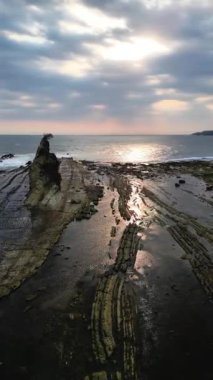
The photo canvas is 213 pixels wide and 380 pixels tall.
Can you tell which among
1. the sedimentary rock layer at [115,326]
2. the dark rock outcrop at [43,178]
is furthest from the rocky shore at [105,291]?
the dark rock outcrop at [43,178]

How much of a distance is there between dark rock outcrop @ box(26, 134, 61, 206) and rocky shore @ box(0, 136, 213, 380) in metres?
1.89

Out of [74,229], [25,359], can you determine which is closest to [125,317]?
[25,359]

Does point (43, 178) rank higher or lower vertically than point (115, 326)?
higher

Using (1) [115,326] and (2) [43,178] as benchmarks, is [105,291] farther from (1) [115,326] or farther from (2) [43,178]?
(2) [43,178]

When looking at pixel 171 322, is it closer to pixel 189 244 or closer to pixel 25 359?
pixel 25 359

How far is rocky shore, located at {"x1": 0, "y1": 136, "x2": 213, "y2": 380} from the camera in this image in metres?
13.5

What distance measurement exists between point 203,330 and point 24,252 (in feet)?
42.6

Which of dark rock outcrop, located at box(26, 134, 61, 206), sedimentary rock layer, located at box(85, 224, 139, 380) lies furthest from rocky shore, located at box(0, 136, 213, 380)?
dark rock outcrop, located at box(26, 134, 61, 206)

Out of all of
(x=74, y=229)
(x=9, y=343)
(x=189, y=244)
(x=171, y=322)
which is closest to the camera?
(x=9, y=343)

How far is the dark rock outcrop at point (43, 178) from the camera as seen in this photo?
41188 mm

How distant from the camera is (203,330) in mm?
15469

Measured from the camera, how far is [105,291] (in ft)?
61.4

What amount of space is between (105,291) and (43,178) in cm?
2652

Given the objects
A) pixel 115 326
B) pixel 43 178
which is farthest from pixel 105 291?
pixel 43 178
